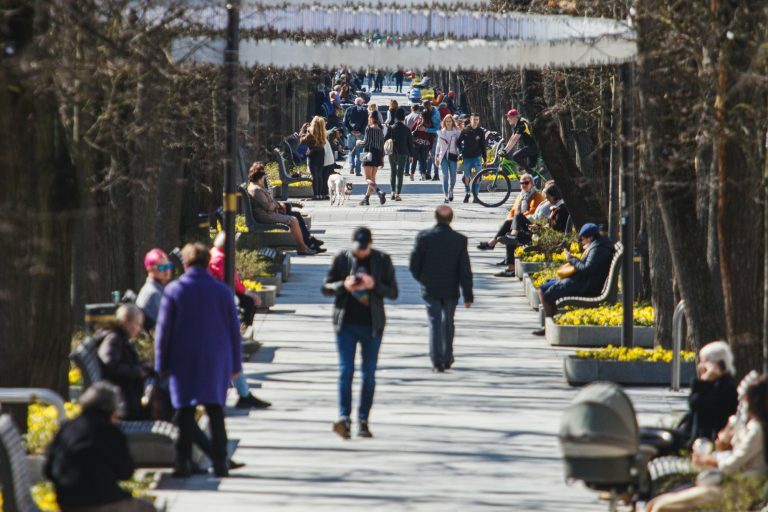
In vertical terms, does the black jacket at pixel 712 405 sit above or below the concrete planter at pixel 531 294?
above

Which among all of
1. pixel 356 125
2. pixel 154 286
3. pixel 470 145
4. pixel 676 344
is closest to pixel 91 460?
pixel 154 286

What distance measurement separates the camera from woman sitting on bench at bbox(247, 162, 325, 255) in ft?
77.5

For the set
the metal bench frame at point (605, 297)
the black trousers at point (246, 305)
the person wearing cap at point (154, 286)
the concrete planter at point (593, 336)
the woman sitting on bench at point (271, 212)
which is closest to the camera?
the person wearing cap at point (154, 286)

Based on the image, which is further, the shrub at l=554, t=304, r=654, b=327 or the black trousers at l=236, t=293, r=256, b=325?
the shrub at l=554, t=304, r=654, b=327

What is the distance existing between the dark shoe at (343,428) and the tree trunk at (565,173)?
10.6 m

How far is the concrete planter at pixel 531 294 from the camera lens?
A: 65.5 feet

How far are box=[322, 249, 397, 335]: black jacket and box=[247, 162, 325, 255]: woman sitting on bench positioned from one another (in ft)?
35.7

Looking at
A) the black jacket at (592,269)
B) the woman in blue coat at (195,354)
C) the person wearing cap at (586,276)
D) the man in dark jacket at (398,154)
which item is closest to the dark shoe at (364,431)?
the woman in blue coat at (195,354)

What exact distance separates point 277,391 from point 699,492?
6129 mm

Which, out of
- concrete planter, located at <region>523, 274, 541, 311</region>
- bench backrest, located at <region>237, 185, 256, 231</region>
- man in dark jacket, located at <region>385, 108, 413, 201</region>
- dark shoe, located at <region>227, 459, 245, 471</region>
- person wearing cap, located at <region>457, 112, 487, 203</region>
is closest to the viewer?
dark shoe, located at <region>227, 459, 245, 471</region>

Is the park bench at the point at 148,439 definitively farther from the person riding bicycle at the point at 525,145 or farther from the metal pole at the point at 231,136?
the person riding bicycle at the point at 525,145

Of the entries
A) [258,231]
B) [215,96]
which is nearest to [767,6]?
[215,96]

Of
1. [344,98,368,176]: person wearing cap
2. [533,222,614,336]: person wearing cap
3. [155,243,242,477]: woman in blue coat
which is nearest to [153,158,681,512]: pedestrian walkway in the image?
[155,243,242,477]: woman in blue coat

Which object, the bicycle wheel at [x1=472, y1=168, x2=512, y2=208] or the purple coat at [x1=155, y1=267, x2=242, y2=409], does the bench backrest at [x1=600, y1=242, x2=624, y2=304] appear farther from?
the bicycle wheel at [x1=472, y1=168, x2=512, y2=208]
